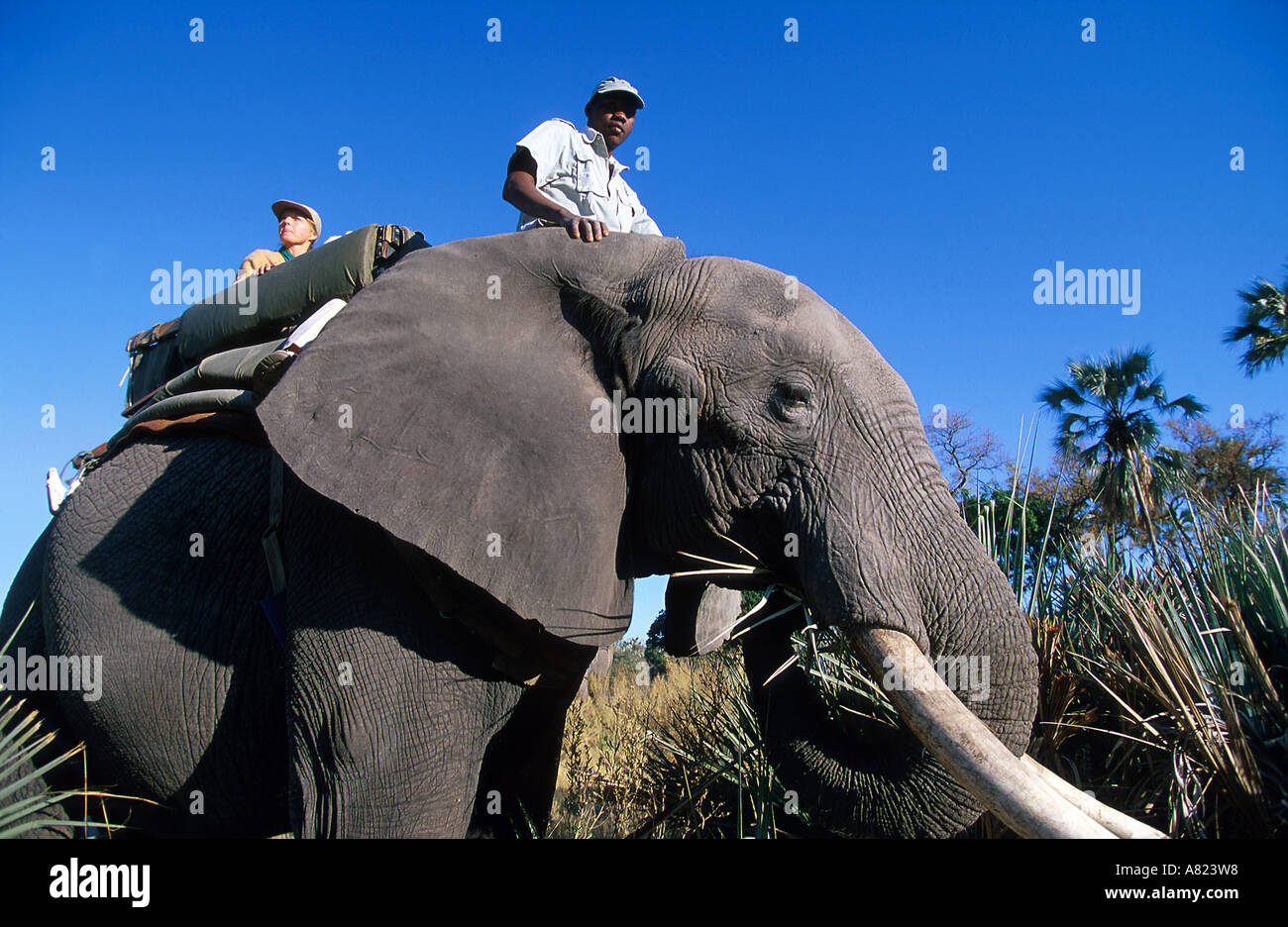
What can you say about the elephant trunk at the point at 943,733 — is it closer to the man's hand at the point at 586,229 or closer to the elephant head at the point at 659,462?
the elephant head at the point at 659,462

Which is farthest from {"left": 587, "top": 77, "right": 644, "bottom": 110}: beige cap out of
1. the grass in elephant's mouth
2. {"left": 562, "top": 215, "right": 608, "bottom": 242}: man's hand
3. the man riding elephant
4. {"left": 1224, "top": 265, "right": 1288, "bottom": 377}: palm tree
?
{"left": 1224, "top": 265, "right": 1288, "bottom": 377}: palm tree

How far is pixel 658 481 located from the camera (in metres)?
3.51

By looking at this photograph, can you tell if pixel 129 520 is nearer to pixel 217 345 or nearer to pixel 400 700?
pixel 217 345

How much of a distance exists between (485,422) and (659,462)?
71cm

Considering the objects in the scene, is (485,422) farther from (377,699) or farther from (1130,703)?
(1130,703)

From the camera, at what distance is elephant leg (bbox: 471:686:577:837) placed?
4.14m

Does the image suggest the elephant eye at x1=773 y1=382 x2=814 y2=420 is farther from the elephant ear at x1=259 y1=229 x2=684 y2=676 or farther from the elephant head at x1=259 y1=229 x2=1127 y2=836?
the elephant ear at x1=259 y1=229 x2=684 y2=676

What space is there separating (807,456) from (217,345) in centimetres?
333

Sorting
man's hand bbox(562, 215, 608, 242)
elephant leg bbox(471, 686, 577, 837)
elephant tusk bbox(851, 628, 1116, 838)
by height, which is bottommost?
elephant leg bbox(471, 686, 577, 837)

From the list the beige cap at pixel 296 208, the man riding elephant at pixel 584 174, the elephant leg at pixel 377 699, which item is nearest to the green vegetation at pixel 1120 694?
the elephant leg at pixel 377 699

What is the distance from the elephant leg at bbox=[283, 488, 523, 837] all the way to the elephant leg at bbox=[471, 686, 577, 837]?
0.79 meters

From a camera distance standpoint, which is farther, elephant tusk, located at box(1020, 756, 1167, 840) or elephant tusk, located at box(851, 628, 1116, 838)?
elephant tusk, located at box(1020, 756, 1167, 840)

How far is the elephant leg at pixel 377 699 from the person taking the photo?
314cm
